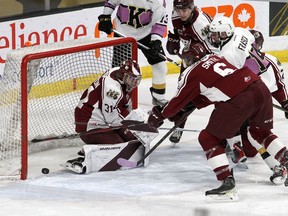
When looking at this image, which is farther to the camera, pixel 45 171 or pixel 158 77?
pixel 158 77

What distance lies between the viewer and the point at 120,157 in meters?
6.32

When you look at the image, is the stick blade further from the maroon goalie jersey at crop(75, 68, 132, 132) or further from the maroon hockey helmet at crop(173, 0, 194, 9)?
the maroon hockey helmet at crop(173, 0, 194, 9)

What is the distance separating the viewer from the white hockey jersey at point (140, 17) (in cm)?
763

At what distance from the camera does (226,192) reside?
5.63 meters

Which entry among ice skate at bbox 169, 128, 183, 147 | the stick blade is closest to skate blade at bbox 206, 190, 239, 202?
the stick blade

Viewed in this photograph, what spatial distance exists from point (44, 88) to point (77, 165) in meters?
0.77

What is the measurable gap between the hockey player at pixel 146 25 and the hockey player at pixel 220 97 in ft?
6.17

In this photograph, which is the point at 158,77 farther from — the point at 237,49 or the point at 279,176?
the point at 279,176

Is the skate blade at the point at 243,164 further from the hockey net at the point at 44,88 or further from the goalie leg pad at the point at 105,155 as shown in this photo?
the hockey net at the point at 44,88

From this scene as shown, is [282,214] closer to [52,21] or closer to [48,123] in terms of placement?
[48,123]

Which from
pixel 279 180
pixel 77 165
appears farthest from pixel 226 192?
pixel 77 165

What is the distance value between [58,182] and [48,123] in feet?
2.62

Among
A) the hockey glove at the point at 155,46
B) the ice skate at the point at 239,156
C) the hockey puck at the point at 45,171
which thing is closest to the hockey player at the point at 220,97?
the ice skate at the point at 239,156

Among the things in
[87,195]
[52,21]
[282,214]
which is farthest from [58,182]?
A: [52,21]
